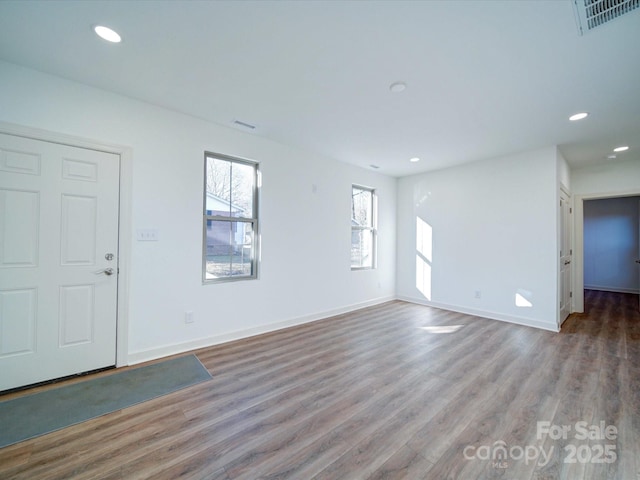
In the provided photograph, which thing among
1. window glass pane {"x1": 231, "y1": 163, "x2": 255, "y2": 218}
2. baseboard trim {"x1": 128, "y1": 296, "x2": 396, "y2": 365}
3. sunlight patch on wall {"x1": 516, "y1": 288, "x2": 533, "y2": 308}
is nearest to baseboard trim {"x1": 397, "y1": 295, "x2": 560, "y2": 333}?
sunlight patch on wall {"x1": 516, "y1": 288, "x2": 533, "y2": 308}

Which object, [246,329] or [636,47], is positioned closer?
[636,47]

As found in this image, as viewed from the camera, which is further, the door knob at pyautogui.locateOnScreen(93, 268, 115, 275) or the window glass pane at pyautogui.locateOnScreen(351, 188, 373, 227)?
the window glass pane at pyautogui.locateOnScreen(351, 188, 373, 227)

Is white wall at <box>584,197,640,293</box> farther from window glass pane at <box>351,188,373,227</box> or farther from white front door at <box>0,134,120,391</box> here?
white front door at <box>0,134,120,391</box>

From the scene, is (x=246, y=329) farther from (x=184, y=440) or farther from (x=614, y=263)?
(x=614, y=263)

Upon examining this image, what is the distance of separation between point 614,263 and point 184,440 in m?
9.75

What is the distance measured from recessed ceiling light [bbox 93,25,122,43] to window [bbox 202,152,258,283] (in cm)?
143

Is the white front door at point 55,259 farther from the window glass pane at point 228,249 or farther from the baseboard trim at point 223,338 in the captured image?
the window glass pane at point 228,249

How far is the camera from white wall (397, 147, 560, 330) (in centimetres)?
404

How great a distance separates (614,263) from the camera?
22.5ft

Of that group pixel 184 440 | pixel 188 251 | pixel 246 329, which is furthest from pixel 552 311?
pixel 188 251

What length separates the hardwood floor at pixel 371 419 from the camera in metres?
1.54

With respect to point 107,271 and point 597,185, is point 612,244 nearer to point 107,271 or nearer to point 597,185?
point 597,185

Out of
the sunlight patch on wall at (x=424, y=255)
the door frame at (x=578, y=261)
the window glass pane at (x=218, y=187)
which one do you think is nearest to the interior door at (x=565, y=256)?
the door frame at (x=578, y=261)

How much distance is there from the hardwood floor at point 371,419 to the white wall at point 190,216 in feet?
1.82
